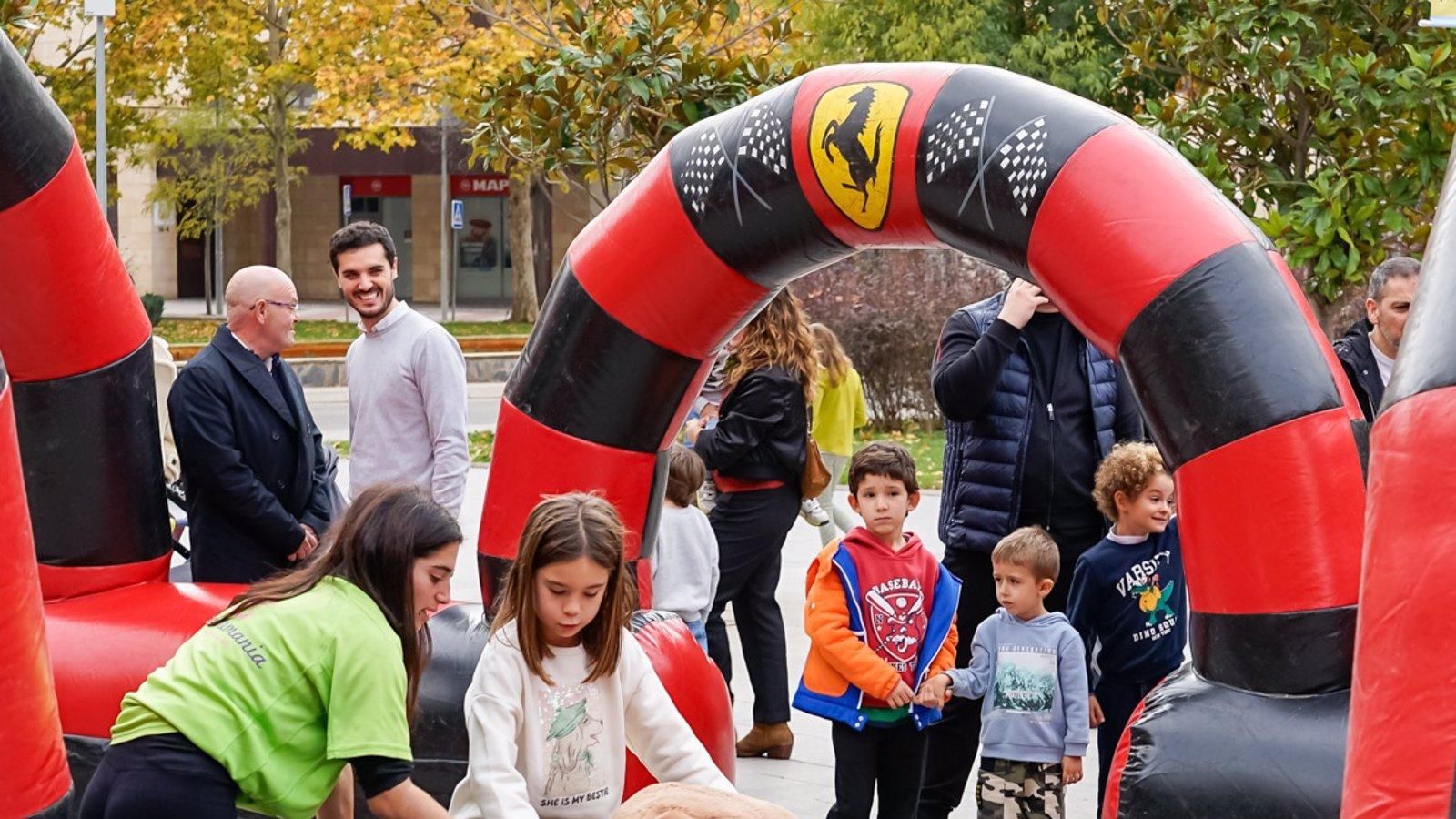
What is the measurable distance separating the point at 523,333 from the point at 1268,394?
82.7 ft

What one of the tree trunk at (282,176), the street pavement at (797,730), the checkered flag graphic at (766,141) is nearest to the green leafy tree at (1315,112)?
the street pavement at (797,730)

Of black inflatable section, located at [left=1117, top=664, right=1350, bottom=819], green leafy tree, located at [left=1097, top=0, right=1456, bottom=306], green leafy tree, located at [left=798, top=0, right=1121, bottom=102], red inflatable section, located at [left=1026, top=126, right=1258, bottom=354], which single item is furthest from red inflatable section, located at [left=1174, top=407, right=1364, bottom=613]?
green leafy tree, located at [left=798, top=0, right=1121, bottom=102]

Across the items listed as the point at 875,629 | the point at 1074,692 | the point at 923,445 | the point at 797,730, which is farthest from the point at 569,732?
the point at 923,445

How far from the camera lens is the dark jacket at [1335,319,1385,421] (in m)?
6.22

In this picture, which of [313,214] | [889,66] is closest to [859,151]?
[889,66]

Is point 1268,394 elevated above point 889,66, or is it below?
below

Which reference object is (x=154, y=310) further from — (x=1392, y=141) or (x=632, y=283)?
(x=632, y=283)

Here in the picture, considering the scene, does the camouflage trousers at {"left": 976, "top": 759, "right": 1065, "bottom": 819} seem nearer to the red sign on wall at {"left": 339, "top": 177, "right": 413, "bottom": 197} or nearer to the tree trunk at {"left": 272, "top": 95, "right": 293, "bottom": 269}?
the tree trunk at {"left": 272, "top": 95, "right": 293, "bottom": 269}

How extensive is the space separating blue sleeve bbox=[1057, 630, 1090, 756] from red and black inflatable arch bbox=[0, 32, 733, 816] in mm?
1014

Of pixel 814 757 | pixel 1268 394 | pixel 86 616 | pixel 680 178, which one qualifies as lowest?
pixel 814 757

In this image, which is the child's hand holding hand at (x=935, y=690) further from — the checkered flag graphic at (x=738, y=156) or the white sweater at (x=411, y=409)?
the white sweater at (x=411, y=409)

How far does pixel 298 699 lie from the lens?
3.92 metres

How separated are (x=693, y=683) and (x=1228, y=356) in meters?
2.00

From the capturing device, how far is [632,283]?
548cm
